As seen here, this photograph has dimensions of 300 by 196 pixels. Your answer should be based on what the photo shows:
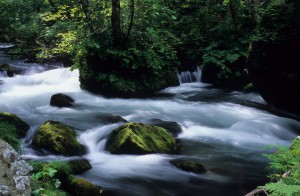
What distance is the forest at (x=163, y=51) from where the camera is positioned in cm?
1023

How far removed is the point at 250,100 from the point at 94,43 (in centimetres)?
647

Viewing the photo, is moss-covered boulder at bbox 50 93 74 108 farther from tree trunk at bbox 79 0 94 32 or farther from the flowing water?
tree trunk at bbox 79 0 94 32

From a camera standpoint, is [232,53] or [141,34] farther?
[232,53]

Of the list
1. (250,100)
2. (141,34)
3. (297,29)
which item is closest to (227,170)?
(297,29)

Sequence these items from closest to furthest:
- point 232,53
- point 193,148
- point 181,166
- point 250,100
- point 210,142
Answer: point 181,166
point 193,148
point 210,142
point 250,100
point 232,53

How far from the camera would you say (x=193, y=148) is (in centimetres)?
818

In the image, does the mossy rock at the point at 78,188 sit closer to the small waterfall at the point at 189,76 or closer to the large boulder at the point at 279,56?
the large boulder at the point at 279,56

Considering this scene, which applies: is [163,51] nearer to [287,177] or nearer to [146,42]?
[146,42]

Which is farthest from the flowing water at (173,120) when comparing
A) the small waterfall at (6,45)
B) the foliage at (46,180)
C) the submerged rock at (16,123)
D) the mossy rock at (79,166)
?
the small waterfall at (6,45)

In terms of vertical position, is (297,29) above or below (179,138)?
above

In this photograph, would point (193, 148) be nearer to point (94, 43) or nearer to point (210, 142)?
point (210, 142)

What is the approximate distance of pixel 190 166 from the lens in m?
6.74

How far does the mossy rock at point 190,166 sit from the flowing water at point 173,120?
0.12 metres

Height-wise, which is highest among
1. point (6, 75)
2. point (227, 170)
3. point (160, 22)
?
point (160, 22)
